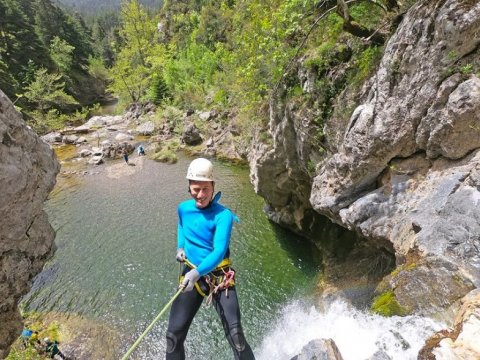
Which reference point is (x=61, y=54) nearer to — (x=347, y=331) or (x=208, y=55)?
(x=208, y=55)

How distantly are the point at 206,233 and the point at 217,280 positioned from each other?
78 centimetres

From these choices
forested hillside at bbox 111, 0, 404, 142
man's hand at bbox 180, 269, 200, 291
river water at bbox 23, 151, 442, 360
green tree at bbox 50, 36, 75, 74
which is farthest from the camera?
green tree at bbox 50, 36, 75, 74

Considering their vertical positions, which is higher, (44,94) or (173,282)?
(44,94)

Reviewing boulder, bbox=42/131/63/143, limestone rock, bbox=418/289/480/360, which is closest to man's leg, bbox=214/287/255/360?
limestone rock, bbox=418/289/480/360

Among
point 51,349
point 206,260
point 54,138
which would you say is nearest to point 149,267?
point 51,349

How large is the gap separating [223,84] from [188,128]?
22.5 ft

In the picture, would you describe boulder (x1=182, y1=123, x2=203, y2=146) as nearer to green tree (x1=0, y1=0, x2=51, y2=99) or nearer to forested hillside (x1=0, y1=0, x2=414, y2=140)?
forested hillside (x1=0, y1=0, x2=414, y2=140)

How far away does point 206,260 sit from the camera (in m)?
4.41

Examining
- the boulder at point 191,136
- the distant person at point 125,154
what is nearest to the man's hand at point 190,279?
the distant person at point 125,154

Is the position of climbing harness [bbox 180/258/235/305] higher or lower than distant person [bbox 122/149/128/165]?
higher

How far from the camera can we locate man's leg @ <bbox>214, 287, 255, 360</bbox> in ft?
14.6

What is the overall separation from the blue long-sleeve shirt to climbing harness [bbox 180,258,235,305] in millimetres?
248

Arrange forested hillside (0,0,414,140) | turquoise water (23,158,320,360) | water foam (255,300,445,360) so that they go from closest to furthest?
water foam (255,300,445,360) → forested hillside (0,0,414,140) → turquoise water (23,158,320,360)

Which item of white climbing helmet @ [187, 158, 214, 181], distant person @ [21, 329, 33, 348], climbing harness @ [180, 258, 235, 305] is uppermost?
Answer: white climbing helmet @ [187, 158, 214, 181]
